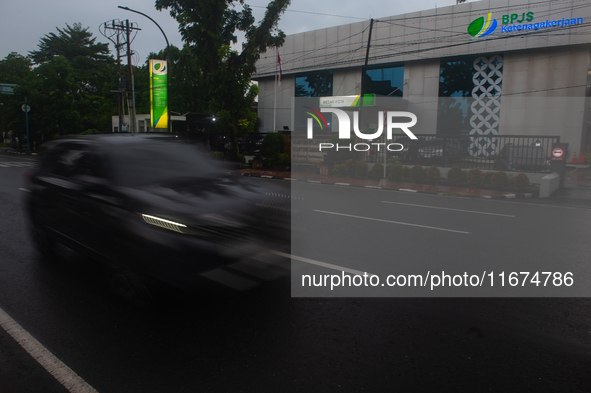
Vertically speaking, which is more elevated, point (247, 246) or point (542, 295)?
point (247, 246)

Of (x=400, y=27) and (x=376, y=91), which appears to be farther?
(x=376, y=91)

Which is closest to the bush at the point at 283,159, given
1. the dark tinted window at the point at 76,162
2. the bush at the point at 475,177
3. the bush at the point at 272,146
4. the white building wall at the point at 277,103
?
the bush at the point at 272,146

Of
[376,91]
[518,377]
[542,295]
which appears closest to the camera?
[518,377]

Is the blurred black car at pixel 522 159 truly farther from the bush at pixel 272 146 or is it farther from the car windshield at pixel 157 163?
the car windshield at pixel 157 163

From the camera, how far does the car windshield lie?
4484 millimetres

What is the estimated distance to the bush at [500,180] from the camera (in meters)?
14.7

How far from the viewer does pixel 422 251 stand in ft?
20.3

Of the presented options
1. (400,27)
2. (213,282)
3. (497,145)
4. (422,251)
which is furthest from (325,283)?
(400,27)

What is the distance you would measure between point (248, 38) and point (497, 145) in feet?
50.6

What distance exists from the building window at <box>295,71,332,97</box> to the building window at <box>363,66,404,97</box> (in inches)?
174

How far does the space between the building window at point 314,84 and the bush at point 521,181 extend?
27480mm

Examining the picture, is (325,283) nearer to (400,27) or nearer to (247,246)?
(247,246)

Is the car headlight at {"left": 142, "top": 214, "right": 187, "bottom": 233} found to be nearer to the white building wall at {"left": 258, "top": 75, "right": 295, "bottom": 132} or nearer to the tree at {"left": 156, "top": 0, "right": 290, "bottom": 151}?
the tree at {"left": 156, "top": 0, "right": 290, "bottom": 151}

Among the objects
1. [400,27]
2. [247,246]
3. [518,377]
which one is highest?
[400,27]
